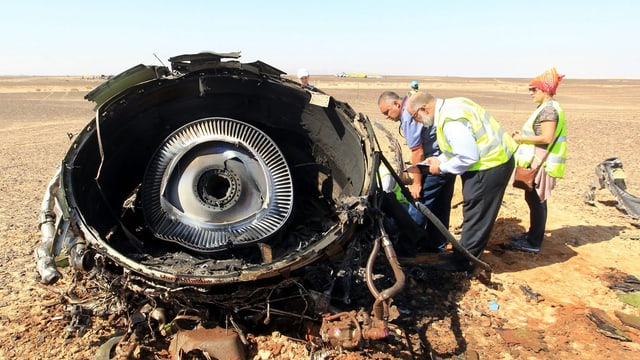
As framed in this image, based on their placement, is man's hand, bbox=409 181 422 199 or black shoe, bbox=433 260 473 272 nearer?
black shoe, bbox=433 260 473 272

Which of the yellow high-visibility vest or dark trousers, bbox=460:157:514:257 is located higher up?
the yellow high-visibility vest

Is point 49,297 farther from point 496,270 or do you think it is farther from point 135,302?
point 496,270

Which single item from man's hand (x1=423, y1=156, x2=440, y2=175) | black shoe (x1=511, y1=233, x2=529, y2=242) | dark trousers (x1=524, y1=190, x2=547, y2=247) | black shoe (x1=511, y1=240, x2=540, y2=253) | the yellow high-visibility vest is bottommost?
black shoe (x1=511, y1=240, x2=540, y2=253)

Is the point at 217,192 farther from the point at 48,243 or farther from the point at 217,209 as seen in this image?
the point at 48,243

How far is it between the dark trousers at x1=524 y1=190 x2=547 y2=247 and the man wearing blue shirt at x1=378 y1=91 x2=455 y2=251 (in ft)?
2.59

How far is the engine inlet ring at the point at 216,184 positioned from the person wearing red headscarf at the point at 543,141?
2.45 metres

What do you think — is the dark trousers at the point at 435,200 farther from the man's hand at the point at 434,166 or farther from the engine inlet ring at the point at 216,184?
the engine inlet ring at the point at 216,184

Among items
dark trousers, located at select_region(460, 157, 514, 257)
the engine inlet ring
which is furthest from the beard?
the engine inlet ring

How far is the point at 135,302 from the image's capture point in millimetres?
2891

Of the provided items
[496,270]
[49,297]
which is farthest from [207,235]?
[496,270]

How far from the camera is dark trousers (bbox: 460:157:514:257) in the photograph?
3822 mm

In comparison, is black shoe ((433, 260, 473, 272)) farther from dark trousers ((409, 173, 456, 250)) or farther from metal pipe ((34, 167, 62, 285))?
metal pipe ((34, 167, 62, 285))

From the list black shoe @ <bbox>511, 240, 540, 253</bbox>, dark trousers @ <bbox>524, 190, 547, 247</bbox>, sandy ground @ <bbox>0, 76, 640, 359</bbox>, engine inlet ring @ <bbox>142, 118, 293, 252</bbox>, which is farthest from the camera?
black shoe @ <bbox>511, 240, 540, 253</bbox>

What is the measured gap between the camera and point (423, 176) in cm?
438
